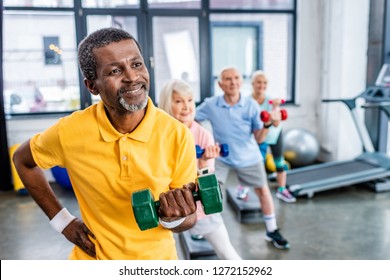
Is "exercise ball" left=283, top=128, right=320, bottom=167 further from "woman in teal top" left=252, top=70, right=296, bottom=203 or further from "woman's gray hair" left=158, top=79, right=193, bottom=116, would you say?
"woman's gray hair" left=158, top=79, right=193, bottom=116

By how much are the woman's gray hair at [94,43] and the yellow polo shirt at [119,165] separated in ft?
0.36

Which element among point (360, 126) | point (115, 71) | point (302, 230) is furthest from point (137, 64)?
point (360, 126)

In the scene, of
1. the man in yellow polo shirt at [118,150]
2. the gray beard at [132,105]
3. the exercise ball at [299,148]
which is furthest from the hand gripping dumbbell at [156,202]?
the exercise ball at [299,148]

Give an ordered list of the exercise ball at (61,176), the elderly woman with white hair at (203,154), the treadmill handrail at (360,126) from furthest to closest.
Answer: the exercise ball at (61,176)
the treadmill handrail at (360,126)
the elderly woman with white hair at (203,154)

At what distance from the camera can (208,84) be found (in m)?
4.46

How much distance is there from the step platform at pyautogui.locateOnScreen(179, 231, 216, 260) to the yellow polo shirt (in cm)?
125

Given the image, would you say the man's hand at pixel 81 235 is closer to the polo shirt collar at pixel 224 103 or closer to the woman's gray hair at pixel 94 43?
the woman's gray hair at pixel 94 43

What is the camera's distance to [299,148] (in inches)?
160

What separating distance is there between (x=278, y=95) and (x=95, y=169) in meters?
4.08

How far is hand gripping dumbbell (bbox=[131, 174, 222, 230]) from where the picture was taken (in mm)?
793

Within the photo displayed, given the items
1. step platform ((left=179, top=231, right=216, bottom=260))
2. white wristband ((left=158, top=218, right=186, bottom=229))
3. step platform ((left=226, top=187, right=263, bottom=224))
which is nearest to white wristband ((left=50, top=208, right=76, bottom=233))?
white wristband ((left=158, top=218, right=186, bottom=229))

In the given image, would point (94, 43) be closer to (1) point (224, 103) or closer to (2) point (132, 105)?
(2) point (132, 105)

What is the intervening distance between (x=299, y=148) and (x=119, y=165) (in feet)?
11.1

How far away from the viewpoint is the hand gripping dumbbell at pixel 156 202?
79cm
